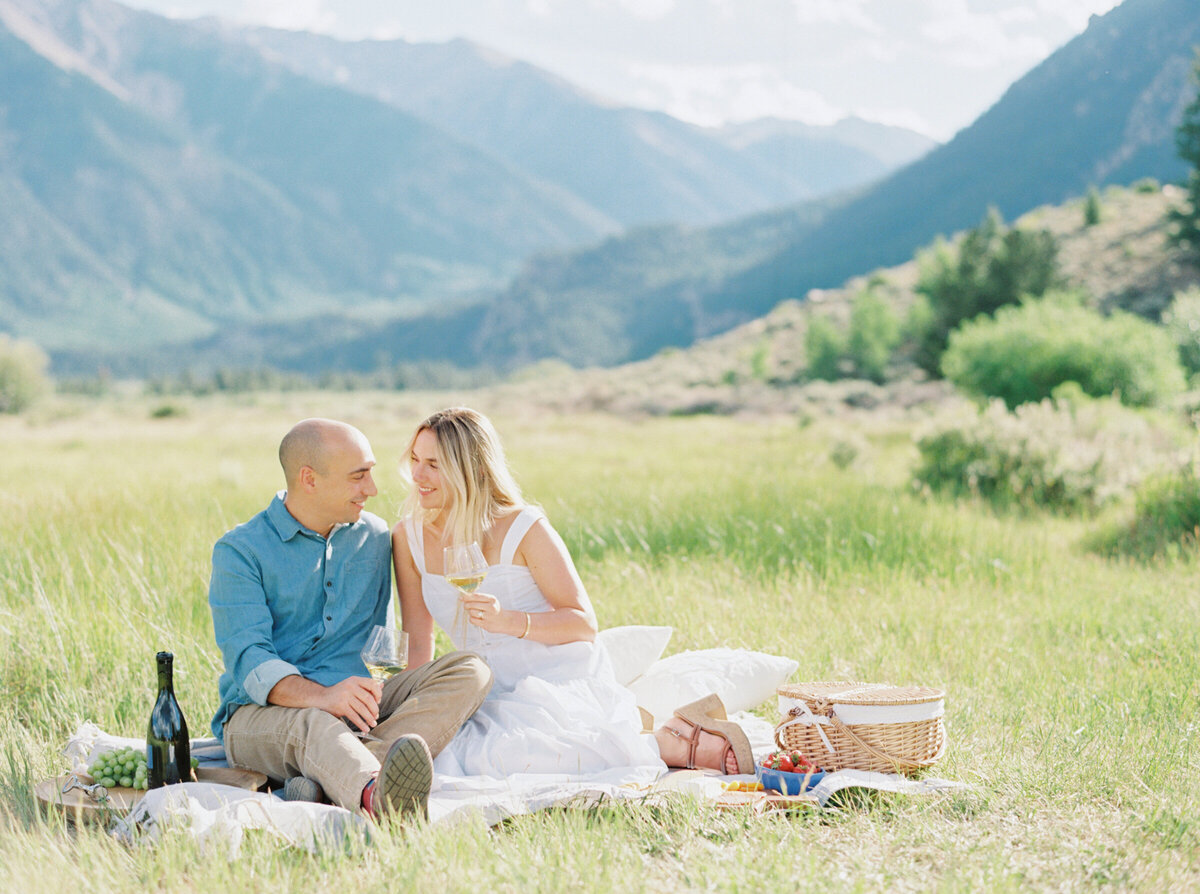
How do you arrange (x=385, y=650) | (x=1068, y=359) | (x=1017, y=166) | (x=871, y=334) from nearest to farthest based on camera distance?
(x=385, y=650), (x=1068, y=359), (x=871, y=334), (x=1017, y=166)

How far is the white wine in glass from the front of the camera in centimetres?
422

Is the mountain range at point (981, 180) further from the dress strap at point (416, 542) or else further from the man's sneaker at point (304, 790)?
the man's sneaker at point (304, 790)

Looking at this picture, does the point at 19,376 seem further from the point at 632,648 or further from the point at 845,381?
the point at 632,648

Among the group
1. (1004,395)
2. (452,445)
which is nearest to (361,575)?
(452,445)

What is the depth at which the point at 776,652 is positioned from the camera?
6812 mm

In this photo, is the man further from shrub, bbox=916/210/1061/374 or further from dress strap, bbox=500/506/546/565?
shrub, bbox=916/210/1061/374

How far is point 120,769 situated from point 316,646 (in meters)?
0.91

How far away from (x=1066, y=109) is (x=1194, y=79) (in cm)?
12192

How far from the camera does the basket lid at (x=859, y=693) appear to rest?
15.1 ft

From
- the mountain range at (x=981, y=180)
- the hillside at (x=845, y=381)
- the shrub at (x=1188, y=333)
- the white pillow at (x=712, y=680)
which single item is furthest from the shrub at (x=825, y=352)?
the mountain range at (x=981, y=180)

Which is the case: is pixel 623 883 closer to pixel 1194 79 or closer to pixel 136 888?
pixel 136 888

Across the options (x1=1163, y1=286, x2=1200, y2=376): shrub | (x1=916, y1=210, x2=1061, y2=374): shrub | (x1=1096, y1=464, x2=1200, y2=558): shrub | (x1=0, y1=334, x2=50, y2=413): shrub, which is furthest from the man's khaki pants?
(x1=0, y1=334, x2=50, y2=413): shrub

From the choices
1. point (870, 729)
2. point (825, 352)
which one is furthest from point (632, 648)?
point (825, 352)

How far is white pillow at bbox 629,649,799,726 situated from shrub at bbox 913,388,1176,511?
837 cm
